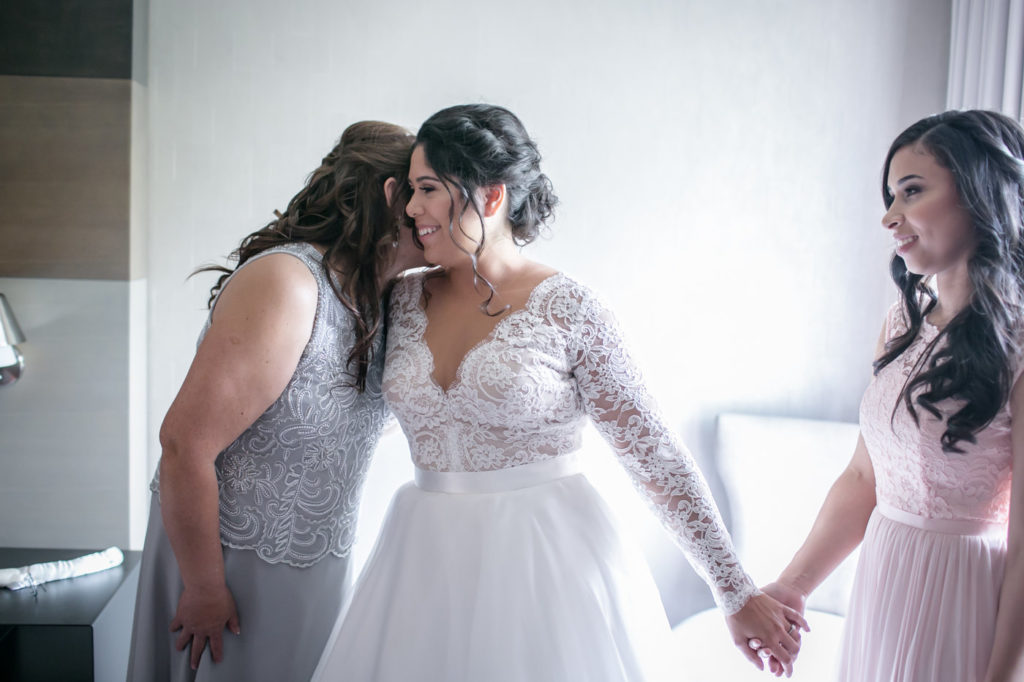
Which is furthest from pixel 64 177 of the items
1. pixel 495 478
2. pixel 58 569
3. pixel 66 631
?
pixel 495 478

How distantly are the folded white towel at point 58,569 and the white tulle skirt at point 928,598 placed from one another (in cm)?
187

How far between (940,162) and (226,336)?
118 cm

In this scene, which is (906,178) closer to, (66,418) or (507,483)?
(507,483)

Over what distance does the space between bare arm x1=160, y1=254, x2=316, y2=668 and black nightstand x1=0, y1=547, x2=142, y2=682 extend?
73cm

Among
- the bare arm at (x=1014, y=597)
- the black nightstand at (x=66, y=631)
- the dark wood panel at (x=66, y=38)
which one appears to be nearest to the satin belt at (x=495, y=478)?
the bare arm at (x=1014, y=597)

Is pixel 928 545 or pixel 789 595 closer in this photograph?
pixel 928 545

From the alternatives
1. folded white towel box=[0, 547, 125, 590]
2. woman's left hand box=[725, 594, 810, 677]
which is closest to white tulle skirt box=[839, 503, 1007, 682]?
woman's left hand box=[725, 594, 810, 677]

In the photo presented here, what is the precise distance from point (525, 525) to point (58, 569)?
1434 millimetres

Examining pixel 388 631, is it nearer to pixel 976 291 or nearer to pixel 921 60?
pixel 976 291

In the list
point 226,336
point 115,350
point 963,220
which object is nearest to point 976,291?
point 963,220

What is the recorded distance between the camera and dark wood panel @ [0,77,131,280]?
6.90ft

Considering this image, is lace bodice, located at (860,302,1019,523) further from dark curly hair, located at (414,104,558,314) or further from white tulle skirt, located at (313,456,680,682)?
dark curly hair, located at (414,104,558,314)

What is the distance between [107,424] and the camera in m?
2.18

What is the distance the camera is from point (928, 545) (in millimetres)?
1229
